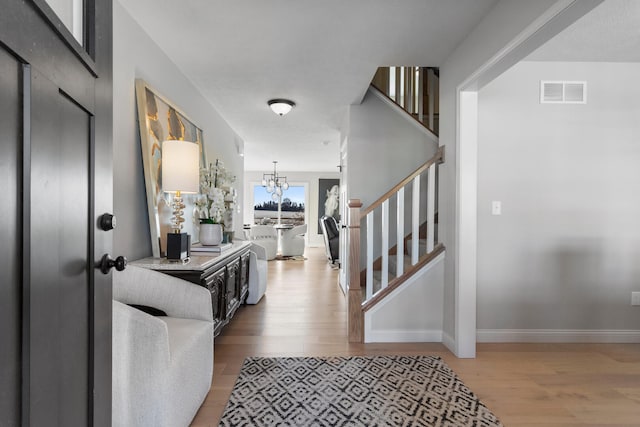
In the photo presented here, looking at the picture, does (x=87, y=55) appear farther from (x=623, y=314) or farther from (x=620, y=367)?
(x=623, y=314)

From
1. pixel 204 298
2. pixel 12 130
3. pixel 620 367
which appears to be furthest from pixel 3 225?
pixel 620 367

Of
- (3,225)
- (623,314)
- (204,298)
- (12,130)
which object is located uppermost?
(12,130)

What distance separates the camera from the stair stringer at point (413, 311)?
290cm

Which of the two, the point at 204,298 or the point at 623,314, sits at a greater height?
the point at 204,298

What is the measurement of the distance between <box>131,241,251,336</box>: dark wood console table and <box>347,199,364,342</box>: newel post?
3.33 ft

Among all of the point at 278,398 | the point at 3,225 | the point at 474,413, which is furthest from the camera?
the point at 278,398

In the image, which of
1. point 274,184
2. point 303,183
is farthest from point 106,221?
point 303,183

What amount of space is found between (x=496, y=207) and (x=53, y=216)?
3.00m

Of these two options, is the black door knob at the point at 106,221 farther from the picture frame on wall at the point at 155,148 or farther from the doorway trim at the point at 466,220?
the doorway trim at the point at 466,220

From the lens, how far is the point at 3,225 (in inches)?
23.3

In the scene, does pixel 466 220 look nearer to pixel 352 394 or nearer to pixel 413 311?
pixel 413 311

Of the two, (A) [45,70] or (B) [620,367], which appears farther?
(B) [620,367]

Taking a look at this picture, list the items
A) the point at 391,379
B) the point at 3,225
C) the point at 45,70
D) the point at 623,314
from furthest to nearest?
1. the point at 623,314
2. the point at 391,379
3. the point at 45,70
4. the point at 3,225

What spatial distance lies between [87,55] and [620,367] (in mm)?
3489
